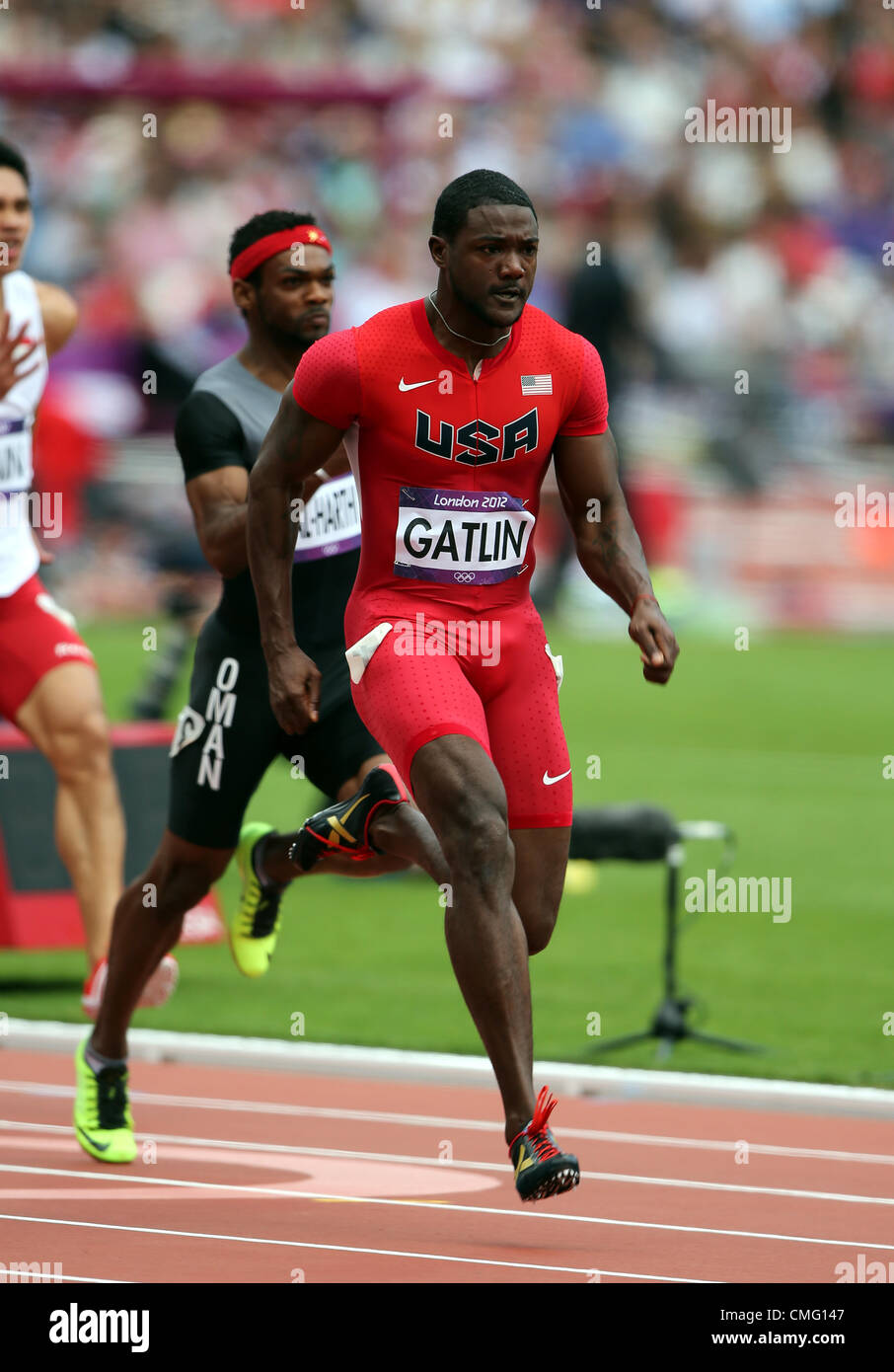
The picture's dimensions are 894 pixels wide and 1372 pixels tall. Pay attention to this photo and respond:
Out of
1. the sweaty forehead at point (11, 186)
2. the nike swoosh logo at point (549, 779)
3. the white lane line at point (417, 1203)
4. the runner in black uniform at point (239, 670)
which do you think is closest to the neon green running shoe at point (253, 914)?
the runner in black uniform at point (239, 670)

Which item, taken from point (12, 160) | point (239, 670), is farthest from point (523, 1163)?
point (12, 160)

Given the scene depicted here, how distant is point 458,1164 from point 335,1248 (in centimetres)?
127

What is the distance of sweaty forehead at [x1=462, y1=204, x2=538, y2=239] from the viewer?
19.9ft

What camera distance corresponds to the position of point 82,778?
8523mm

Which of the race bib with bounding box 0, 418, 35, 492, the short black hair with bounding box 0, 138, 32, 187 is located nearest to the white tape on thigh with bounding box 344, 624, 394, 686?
the race bib with bounding box 0, 418, 35, 492

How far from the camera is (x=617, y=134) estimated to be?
28125 millimetres

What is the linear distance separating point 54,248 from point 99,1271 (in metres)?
21.7

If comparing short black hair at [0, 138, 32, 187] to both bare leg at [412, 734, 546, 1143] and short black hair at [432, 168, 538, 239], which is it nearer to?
short black hair at [432, 168, 538, 239]

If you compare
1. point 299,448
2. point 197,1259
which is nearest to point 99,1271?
point 197,1259

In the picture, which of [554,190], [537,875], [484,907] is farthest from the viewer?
[554,190]

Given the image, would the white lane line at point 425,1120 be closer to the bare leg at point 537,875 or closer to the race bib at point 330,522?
the bare leg at point 537,875

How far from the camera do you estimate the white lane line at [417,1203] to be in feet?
20.8

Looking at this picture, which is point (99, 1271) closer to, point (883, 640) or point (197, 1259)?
point (197, 1259)

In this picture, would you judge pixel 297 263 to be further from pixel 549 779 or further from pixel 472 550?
pixel 549 779
